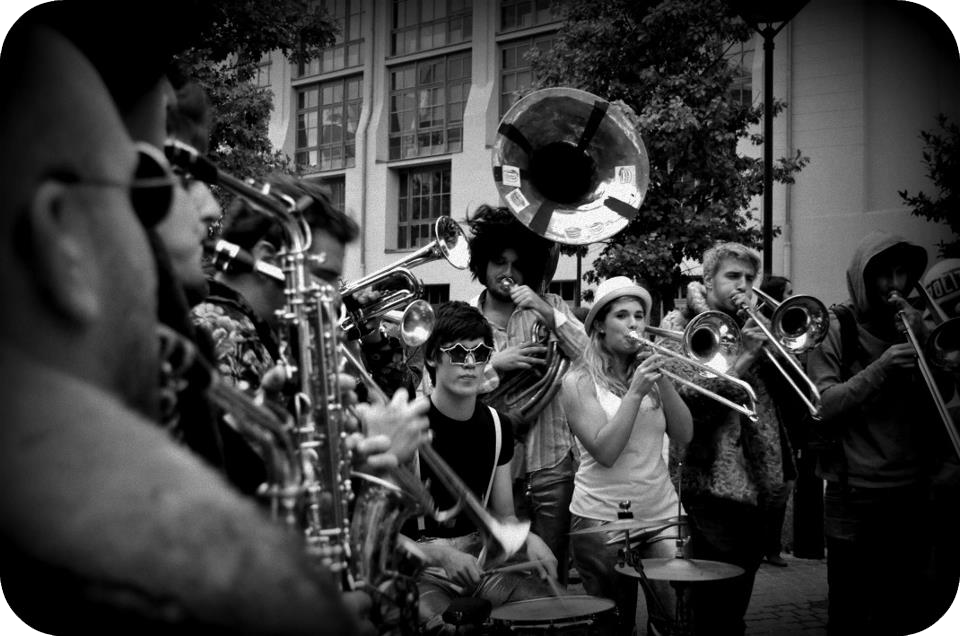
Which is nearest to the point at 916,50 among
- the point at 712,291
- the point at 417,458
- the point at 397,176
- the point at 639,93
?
the point at 712,291

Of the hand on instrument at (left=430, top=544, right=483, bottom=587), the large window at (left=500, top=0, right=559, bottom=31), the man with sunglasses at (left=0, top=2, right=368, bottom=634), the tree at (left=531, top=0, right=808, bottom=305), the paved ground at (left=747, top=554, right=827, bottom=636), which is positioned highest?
the tree at (left=531, top=0, right=808, bottom=305)

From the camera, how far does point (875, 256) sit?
3.70m

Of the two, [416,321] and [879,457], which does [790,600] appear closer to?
[879,457]

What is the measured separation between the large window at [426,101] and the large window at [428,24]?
0.50m

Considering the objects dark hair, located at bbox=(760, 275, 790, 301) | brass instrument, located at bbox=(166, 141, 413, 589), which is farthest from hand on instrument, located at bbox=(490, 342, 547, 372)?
brass instrument, located at bbox=(166, 141, 413, 589)

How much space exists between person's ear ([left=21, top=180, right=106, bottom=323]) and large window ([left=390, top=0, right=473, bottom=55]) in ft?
6.31

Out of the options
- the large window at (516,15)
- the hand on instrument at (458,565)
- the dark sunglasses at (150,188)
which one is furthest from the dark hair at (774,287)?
the dark sunglasses at (150,188)

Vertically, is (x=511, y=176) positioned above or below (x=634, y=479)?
above

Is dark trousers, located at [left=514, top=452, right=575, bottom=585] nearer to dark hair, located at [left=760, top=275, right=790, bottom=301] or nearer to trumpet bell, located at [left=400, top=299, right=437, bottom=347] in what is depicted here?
trumpet bell, located at [left=400, top=299, right=437, bottom=347]

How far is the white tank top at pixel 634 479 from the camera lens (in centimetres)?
360

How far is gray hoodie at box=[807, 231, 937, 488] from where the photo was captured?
3455mm

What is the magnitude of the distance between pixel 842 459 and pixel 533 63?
375 cm

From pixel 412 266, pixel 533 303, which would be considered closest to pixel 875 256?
pixel 533 303

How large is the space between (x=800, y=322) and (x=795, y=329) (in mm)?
43
